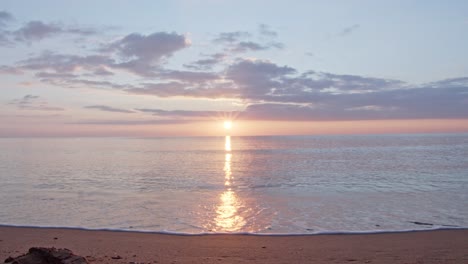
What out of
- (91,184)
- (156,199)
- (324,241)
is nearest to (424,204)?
(324,241)

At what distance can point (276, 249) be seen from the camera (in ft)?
38.1

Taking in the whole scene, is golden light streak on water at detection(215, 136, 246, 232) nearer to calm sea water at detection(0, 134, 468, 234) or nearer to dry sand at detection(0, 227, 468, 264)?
calm sea water at detection(0, 134, 468, 234)

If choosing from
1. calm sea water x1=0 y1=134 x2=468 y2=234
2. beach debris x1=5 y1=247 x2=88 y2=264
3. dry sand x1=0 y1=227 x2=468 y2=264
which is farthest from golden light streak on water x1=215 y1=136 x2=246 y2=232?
beach debris x1=5 y1=247 x2=88 y2=264

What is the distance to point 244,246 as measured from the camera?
12.0 m

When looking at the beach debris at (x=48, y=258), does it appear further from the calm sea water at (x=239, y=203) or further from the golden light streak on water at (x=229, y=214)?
the golden light streak on water at (x=229, y=214)

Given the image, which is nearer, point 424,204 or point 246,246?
point 246,246

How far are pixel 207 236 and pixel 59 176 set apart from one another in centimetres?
2368

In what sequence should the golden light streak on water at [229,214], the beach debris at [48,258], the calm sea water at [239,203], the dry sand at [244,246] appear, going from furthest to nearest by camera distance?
the calm sea water at [239,203]
the golden light streak on water at [229,214]
the dry sand at [244,246]
the beach debris at [48,258]

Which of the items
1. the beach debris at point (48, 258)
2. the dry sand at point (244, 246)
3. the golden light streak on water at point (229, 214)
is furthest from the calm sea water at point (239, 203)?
the beach debris at point (48, 258)

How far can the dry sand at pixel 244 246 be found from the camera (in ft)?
34.5

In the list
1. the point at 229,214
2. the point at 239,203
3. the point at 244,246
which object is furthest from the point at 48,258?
the point at 239,203

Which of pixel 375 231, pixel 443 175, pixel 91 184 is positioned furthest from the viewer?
pixel 443 175

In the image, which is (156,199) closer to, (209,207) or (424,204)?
(209,207)

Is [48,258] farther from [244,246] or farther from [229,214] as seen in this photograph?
[229,214]
